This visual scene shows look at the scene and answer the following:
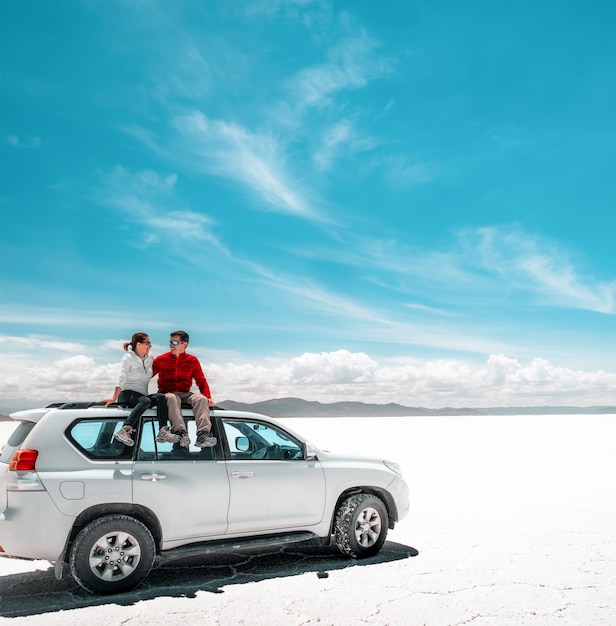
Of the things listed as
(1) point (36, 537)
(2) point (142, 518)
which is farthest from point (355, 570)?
(1) point (36, 537)

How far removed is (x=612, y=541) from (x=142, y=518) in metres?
6.07

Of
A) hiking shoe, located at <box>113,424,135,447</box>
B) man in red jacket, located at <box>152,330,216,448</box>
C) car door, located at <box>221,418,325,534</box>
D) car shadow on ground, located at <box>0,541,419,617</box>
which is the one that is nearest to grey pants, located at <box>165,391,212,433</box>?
man in red jacket, located at <box>152,330,216,448</box>

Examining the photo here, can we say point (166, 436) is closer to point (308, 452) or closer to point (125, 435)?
point (125, 435)

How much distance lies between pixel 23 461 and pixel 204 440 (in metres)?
1.68

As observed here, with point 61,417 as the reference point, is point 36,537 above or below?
below

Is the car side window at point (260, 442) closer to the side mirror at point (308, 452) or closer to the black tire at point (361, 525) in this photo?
the side mirror at point (308, 452)

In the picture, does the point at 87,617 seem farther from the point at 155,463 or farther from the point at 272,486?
the point at 272,486

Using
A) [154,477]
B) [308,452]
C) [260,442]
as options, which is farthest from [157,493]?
[308,452]

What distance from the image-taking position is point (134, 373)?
7.22 m

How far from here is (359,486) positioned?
24.5 ft

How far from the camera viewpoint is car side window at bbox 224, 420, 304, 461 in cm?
693

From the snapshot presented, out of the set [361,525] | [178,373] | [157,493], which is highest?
[178,373]

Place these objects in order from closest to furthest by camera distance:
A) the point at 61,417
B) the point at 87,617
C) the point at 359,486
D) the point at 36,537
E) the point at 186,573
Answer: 1. the point at 87,617
2. the point at 36,537
3. the point at 61,417
4. the point at 186,573
5. the point at 359,486

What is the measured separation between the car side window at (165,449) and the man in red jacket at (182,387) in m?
0.08
